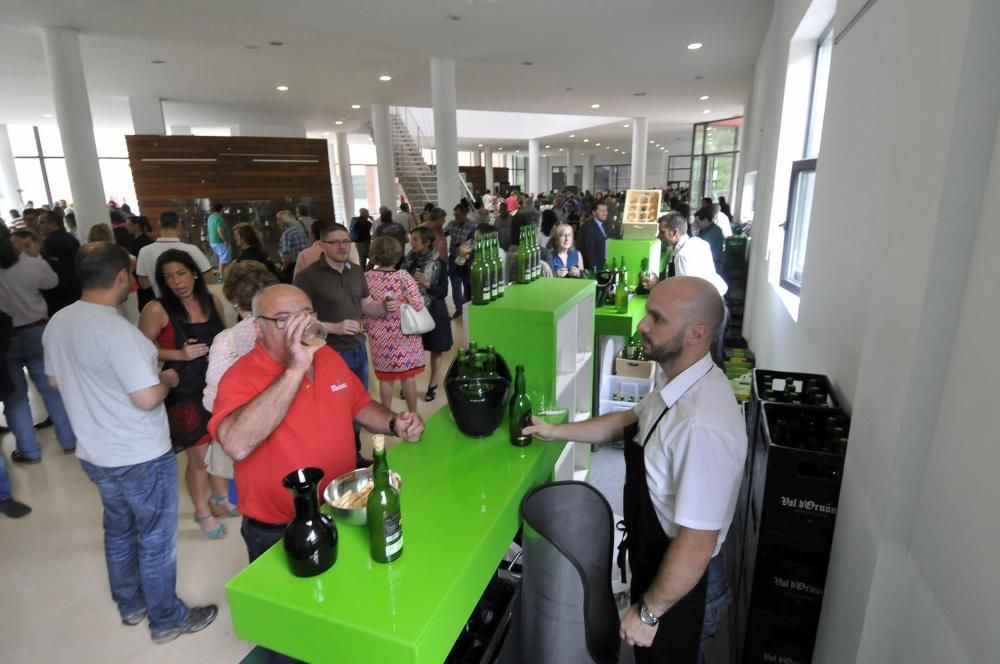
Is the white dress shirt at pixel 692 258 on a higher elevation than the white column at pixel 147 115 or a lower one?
lower

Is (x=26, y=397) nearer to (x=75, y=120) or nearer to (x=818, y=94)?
(x=75, y=120)

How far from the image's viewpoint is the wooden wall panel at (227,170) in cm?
915

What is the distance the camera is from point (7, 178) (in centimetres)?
A: 1527

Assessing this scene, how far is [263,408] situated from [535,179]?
23693 mm

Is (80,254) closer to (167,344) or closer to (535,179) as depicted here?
(167,344)

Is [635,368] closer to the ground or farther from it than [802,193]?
closer to the ground

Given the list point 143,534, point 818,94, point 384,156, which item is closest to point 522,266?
point 143,534

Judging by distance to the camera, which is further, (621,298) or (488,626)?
(621,298)

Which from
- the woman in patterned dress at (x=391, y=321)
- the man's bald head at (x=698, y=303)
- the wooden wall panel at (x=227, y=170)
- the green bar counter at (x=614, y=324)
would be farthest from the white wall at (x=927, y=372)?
the wooden wall panel at (x=227, y=170)

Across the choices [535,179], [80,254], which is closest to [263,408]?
[80,254]

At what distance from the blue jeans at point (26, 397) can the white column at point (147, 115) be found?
7.46 metres

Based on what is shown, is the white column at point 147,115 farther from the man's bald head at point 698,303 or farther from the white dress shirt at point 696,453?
the white dress shirt at point 696,453

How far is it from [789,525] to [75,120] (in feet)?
25.0

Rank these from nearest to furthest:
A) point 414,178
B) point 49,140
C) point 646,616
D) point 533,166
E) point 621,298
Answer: point 646,616
point 621,298
point 414,178
point 49,140
point 533,166
